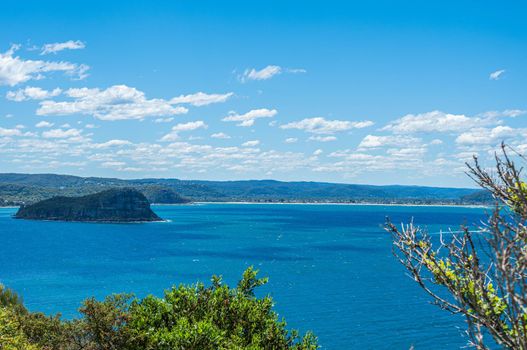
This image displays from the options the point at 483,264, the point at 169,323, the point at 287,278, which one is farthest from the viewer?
the point at 287,278

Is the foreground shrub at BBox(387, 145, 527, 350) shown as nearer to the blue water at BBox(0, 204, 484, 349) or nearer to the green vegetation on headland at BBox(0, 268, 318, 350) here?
the green vegetation on headland at BBox(0, 268, 318, 350)

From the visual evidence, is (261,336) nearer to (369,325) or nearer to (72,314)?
(369,325)

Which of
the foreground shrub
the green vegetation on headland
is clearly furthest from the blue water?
the foreground shrub

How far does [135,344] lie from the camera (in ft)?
86.2

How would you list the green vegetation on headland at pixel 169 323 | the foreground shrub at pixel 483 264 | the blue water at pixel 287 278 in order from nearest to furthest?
the foreground shrub at pixel 483 264 → the green vegetation on headland at pixel 169 323 → the blue water at pixel 287 278

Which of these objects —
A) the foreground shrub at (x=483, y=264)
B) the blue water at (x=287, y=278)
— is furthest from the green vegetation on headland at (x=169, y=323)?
the blue water at (x=287, y=278)

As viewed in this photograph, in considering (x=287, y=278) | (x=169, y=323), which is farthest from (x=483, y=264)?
(x=287, y=278)

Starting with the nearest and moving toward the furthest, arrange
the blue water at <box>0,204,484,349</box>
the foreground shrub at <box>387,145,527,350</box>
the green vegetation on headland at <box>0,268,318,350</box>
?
1. the foreground shrub at <box>387,145,527,350</box>
2. the green vegetation on headland at <box>0,268,318,350</box>
3. the blue water at <box>0,204,484,349</box>

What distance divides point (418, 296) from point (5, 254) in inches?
5304

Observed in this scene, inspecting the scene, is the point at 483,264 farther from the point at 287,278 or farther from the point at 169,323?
the point at 287,278

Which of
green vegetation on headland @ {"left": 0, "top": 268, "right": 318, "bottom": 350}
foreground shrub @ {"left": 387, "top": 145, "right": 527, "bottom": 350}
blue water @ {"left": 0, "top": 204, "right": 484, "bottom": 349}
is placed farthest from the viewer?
blue water @ {"left": 0, "top": 204, "right": 484, "bottom": 349}

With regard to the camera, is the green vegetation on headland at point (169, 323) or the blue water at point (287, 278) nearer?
the green vegetation on headland at point (169, 323)

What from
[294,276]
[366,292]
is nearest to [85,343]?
[366,292]

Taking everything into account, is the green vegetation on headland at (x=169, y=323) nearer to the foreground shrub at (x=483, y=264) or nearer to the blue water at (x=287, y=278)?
the foreground shrub at (x=483, y=264)
